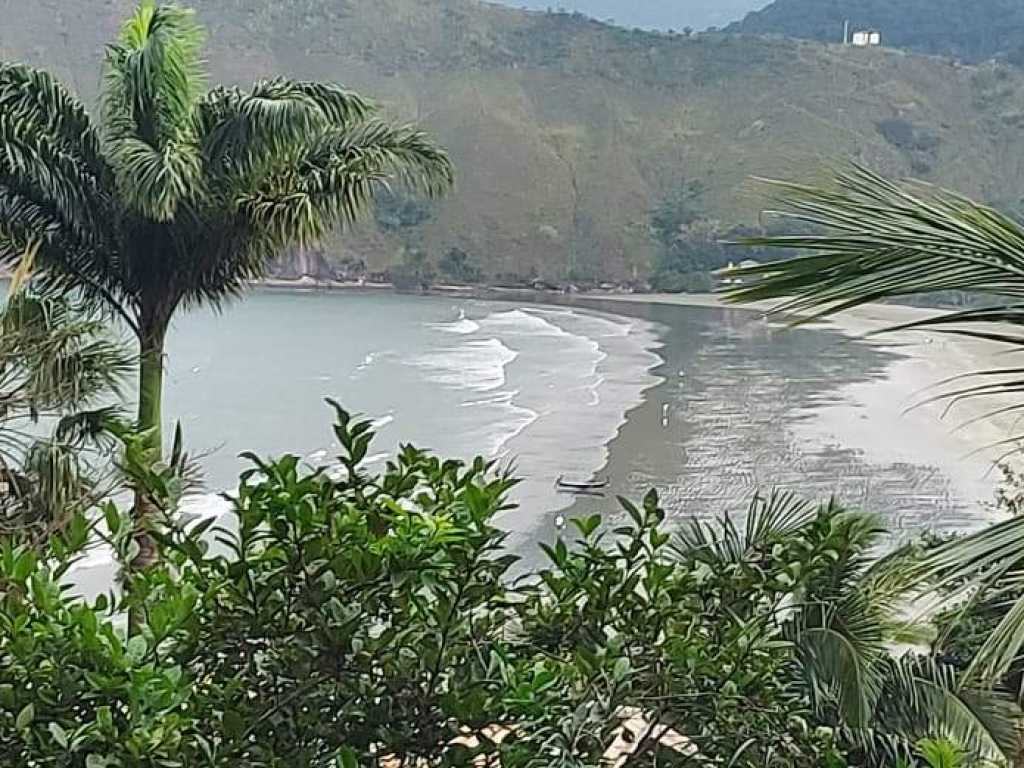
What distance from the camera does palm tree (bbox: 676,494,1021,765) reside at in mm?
1586

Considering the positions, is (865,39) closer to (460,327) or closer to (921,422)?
(460,327)

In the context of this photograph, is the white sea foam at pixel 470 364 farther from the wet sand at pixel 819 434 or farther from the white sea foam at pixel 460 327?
the wet sand at pixel 819 434

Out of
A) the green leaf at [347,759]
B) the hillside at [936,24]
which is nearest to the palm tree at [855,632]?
the green leaf at [347,759]

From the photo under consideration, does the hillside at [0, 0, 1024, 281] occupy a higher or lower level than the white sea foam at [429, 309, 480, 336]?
higher

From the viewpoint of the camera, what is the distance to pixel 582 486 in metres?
12.3

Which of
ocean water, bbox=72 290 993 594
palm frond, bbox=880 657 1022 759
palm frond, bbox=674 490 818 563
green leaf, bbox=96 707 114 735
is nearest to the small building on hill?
ocean water, bbox=72 290 993 594

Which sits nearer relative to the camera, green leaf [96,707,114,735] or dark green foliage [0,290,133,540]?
green leaf [96,707,114,735]

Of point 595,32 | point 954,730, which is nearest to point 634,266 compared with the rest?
point 595,32

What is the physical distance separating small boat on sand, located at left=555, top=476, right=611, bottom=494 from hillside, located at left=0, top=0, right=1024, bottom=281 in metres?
13.1

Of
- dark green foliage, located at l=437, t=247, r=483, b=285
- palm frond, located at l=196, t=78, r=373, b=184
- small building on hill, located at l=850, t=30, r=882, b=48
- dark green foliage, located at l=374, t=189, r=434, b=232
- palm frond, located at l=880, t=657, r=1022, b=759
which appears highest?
small building on hill, located at l=850, t=30, r=882, b=48

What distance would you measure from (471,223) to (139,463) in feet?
91.8

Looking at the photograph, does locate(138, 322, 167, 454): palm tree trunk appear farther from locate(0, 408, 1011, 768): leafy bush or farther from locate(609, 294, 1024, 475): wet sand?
A: locate(609, 294, 1024, 475): wet sand

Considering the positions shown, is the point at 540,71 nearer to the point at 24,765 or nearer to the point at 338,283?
the point at 338,283

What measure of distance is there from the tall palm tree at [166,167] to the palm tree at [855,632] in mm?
3375
